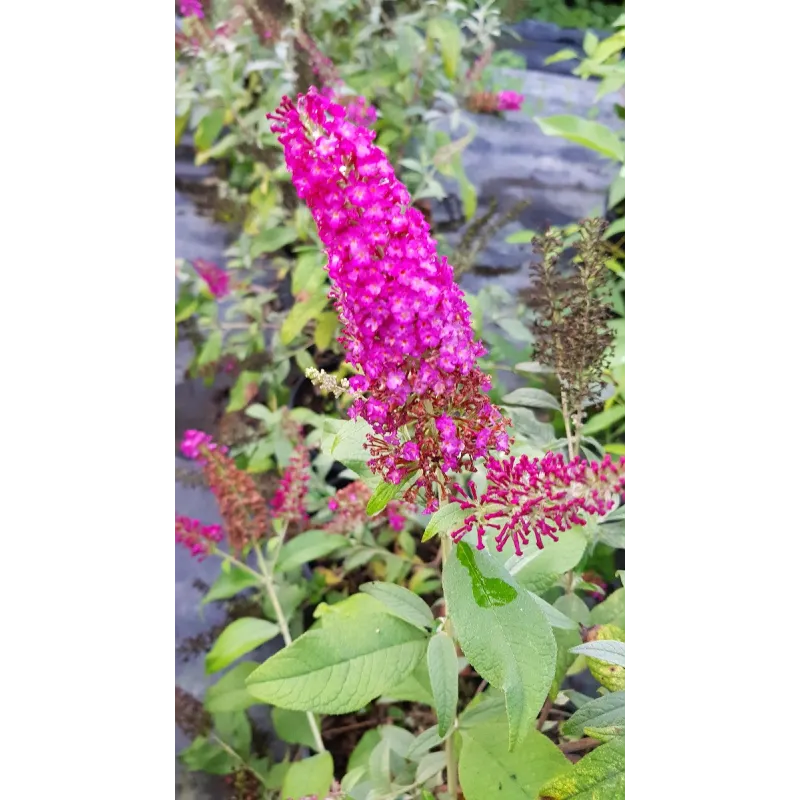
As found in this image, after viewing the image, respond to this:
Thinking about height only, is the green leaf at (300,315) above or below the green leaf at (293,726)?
above

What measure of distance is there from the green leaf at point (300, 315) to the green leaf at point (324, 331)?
11 millimetres

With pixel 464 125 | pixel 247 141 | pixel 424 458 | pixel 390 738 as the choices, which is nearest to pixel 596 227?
pixel 464 125

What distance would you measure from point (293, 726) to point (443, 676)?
0.35 meters

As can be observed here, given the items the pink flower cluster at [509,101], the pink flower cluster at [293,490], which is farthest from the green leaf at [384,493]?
the pink flower cluster at [509,101]

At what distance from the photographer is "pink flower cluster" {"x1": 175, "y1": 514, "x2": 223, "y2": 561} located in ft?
2.56

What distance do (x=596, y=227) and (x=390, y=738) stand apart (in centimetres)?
60

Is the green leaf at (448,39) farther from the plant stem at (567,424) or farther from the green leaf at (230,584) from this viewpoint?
the green leaf at (230,584)

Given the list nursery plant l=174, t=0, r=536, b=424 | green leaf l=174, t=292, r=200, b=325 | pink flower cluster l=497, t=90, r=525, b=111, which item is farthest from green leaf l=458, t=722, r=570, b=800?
pink flower cluster l=497, t=90, r=525, b=111

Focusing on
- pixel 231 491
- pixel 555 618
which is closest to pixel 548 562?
pixel 555 618

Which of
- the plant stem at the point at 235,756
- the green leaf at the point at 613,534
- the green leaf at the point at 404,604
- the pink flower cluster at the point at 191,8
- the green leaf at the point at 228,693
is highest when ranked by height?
the pink flower cluster at the point at 191,8

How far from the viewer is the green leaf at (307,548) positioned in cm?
84

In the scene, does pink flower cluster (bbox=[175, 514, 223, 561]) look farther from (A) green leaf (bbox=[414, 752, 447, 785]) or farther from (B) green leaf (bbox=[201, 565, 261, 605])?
(A) green leaf (bbox=[414, 752, 447, 785])

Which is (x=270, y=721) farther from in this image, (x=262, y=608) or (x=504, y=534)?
(x=504, y=534)

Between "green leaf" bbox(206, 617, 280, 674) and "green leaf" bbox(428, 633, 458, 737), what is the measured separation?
33 centimetres
